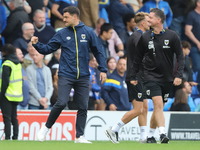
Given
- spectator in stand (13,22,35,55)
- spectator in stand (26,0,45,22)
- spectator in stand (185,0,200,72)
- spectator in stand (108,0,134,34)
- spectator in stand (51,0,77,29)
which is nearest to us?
spectator in stand (13,22,35,55)

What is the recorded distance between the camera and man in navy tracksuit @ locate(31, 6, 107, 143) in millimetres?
7582

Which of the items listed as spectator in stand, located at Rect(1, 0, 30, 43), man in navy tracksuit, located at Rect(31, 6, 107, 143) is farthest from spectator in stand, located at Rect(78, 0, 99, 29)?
man in navy tracksuit, located at Rect(31, 6, 107, 143)

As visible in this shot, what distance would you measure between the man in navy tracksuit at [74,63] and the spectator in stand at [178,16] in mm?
7977

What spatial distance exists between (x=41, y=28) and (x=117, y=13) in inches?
115

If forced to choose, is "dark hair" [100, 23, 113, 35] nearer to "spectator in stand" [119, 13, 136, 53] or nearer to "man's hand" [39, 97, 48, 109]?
"spectator in stand" [119, 13, 136, 53]

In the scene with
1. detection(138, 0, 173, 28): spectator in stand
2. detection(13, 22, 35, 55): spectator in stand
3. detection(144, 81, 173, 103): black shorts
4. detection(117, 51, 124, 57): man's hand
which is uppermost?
detection(138, 0, 173, 28): spectator in stand

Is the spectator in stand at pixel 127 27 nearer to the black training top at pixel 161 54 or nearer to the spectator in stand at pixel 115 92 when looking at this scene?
the spectator in stand at pixel 115 92

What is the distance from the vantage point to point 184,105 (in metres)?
12.4

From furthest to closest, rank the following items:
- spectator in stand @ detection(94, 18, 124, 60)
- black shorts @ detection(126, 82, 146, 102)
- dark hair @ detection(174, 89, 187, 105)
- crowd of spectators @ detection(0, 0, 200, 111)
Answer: spectator in stand @ detection(94, 18, 124, 60) → dark hair @ detection(174, 89, 187, 105) → crowd of spectators @ detection(0, 0, 200, 111) → black shorts @ detection(126, 82, 146, 102)

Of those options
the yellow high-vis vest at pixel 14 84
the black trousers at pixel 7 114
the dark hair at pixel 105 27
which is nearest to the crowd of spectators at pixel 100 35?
the dark hair at pixel 105 27

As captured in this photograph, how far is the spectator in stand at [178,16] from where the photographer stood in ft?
50.1

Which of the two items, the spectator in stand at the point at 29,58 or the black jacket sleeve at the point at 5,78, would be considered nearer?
the black jacket sleeve at the point at 5,78

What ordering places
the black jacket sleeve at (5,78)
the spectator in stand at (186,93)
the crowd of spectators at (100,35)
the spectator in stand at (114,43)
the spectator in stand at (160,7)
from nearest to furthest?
the black jacket sleeve at (5,78) → the crowd of spectators at (100,35) → the spectator in stand at (186,93) → the spectator in stand at (114,43) → the spectator in stand at (160,7)

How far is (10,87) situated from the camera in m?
9.84
